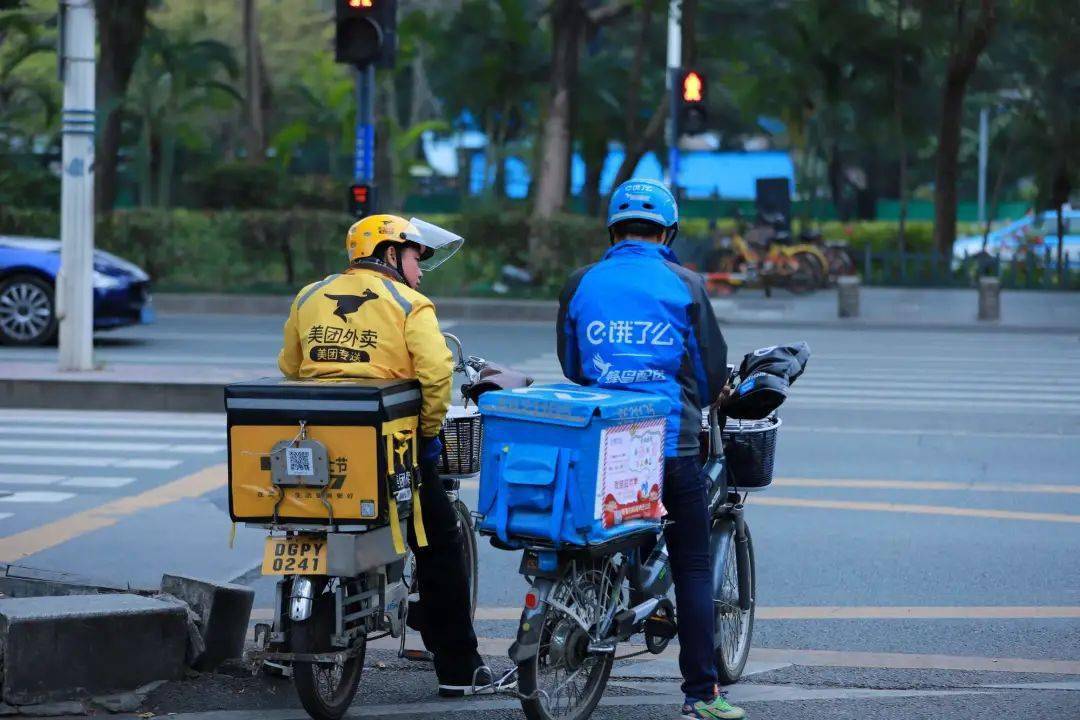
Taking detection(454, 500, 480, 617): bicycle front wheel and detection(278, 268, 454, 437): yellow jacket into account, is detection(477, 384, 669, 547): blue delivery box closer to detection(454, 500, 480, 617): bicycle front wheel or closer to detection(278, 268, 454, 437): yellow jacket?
detection(278, 268, 454, 437): yellow jacket

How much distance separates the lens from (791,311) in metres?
25.5

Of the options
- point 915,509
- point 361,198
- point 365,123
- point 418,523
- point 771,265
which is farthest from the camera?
point 771,265

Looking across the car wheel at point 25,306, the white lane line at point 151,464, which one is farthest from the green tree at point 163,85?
the white lane line at point 151,464

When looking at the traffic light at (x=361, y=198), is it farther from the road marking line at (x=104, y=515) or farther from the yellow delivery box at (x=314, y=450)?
the yellow delivery box at (x=314, y=450)

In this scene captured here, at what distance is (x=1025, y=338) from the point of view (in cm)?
2225

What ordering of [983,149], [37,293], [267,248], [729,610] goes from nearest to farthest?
[729,610]
[37,293]
[267,248]
[983,149]

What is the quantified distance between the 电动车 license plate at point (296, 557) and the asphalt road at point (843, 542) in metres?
0.63

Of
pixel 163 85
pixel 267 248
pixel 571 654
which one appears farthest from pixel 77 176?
pixel 163 85

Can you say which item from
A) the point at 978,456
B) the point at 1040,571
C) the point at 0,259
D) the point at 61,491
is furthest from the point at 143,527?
→ the point at 0,259

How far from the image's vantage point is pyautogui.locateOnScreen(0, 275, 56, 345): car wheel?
18.1 meters

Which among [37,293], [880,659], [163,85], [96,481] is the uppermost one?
[163,85]

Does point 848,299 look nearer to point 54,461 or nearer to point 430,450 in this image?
point 54,461

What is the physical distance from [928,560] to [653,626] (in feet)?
10.2

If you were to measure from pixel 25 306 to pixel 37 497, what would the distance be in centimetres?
898
